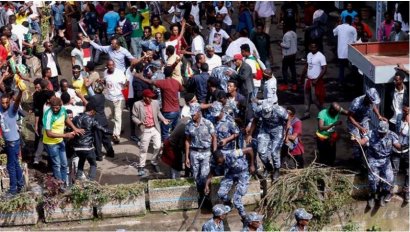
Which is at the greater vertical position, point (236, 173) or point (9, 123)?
point (9, 123)

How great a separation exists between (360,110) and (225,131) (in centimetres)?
200

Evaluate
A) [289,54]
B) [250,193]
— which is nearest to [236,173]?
[250,193]

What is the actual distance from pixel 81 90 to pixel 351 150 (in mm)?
4476

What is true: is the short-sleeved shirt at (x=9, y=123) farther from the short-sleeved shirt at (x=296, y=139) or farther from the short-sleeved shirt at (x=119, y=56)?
the short-sleeved shirt at (x=296, y=139)

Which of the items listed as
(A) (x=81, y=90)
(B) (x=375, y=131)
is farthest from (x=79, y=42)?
(B) (x=375, y=131)

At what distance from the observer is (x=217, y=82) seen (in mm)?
14422

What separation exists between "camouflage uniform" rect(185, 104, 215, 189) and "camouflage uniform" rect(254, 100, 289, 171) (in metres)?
0.73

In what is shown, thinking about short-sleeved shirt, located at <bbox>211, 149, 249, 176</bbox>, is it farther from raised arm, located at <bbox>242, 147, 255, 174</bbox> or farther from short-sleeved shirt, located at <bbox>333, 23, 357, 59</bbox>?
short-sleeved shirt, located at <bbox>333, 23, 357, 59</bbox>

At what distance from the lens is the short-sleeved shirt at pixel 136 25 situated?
61.7ft

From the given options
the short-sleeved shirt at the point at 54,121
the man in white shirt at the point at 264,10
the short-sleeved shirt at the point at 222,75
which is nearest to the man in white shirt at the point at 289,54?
the short-sleeved shirt at the point at 222,75

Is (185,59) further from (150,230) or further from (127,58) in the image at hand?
(150,230)

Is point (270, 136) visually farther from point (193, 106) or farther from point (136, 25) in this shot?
point (136, 25)

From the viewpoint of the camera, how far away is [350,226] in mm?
13258

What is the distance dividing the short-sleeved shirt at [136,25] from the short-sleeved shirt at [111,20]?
1.50 ft
